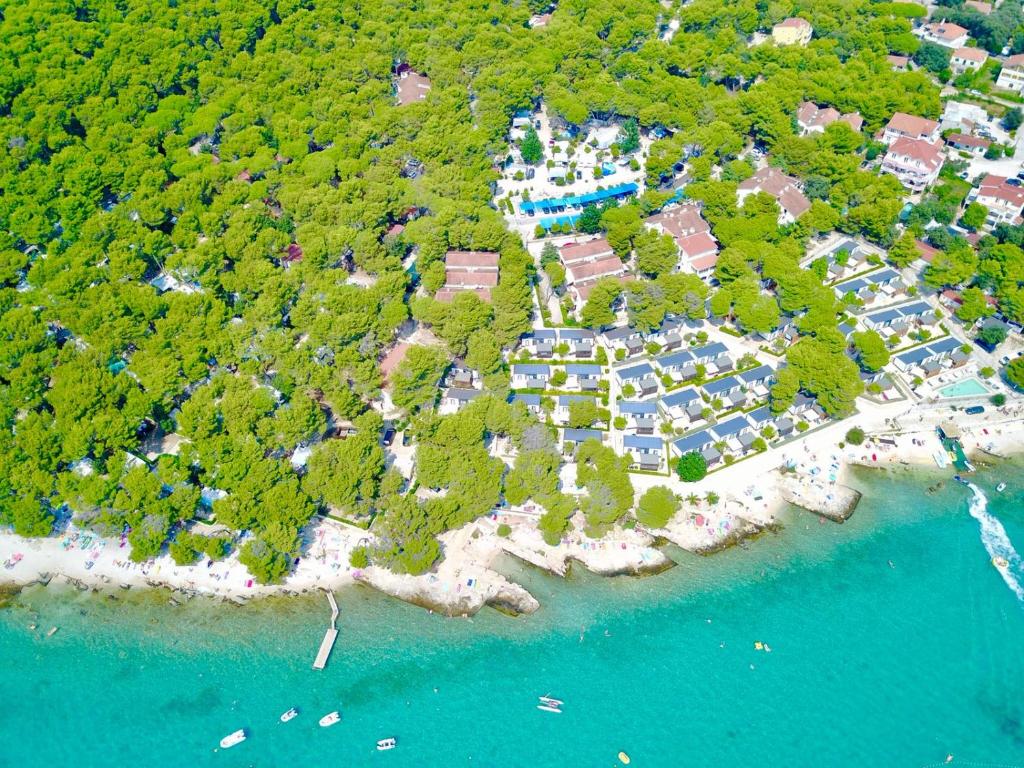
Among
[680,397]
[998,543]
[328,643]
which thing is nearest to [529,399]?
[680,397]

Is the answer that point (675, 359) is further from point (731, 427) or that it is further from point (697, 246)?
point (697, 246)

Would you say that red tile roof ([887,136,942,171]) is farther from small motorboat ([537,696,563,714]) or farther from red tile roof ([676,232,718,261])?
small motorboat ([537,696,563,714])

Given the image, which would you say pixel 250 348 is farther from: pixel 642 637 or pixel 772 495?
pixel 772 495

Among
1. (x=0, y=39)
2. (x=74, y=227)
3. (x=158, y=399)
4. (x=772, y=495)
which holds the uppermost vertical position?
(x=0, y=39)

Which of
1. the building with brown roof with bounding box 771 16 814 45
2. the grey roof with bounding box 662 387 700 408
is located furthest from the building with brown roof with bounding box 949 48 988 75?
the grey roof with bounding box 662 387 700 408

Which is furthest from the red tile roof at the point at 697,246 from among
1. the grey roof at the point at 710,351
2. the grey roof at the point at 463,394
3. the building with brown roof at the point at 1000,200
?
the building with brown roof at the point at 1000,200

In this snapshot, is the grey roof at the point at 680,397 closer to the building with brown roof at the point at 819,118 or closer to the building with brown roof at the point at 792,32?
the building with brown roof at the point at 819,118

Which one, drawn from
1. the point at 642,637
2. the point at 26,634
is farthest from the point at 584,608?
the point at 26,634
